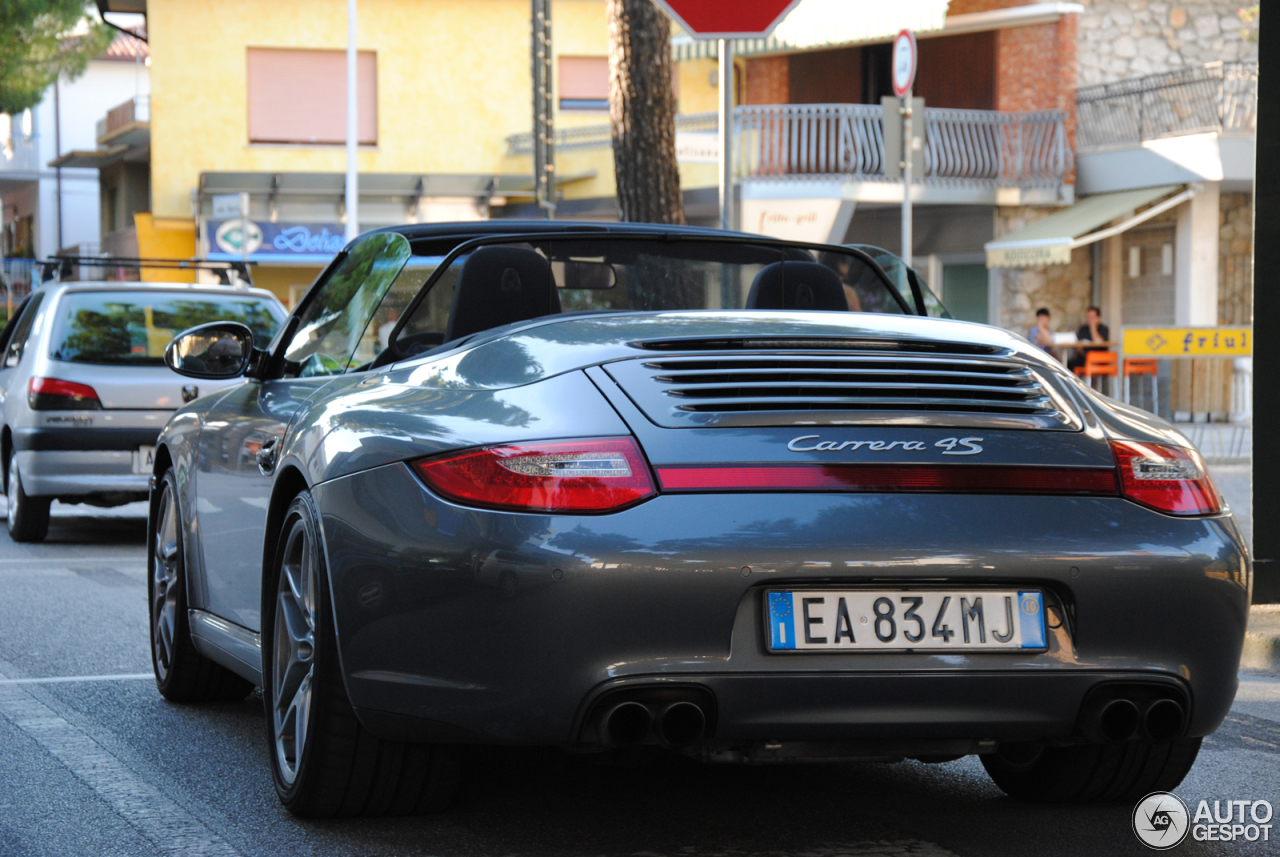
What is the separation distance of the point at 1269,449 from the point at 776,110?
23651 millimetres

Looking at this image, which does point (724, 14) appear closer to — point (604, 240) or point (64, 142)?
point (604, 240)

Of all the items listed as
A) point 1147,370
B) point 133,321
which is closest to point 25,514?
point 133,321

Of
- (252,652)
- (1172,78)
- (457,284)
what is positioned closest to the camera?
(457,284)

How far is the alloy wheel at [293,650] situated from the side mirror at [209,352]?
4.60 ft

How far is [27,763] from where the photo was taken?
16.0ft

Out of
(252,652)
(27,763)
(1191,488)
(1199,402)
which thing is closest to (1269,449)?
(1191,488)

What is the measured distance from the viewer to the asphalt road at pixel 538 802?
397 cm

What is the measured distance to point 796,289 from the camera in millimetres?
4777

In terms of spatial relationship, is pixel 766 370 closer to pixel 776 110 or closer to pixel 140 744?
pixel 140 744

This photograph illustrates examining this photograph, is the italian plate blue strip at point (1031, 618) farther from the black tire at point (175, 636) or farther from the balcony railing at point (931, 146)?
the balcony railing at point (931, 146)

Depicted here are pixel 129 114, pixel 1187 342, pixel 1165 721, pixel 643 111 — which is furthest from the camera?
pixel 129 114

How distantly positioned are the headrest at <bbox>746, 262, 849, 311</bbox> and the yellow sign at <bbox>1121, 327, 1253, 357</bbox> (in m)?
15.5

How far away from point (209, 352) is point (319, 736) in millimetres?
2025

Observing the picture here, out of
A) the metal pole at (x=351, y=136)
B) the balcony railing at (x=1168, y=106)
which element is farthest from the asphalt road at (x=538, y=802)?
the metal pole at (x=351, y=136)
